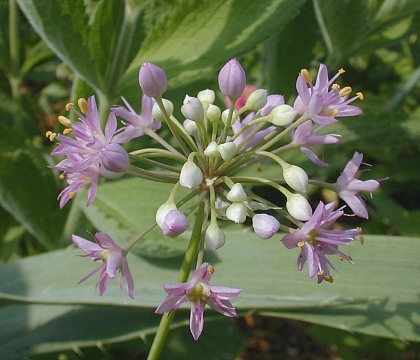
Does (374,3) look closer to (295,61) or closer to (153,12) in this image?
(295,61)

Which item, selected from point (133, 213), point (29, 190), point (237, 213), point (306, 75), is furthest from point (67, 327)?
point (306, 75)

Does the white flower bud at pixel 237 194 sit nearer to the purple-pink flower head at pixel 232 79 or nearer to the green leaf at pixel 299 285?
the purple-pink flower head at pixel 232 79

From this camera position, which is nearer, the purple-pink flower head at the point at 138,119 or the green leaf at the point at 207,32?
the purple-pink flower head at the point at 138,119

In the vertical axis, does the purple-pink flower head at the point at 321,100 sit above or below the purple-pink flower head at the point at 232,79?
below

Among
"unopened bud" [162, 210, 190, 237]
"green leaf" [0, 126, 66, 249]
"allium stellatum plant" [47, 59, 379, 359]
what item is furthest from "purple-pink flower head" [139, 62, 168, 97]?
"green leaf" [0, 126, 66, 249]

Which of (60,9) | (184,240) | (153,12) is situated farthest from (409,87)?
(60,9)

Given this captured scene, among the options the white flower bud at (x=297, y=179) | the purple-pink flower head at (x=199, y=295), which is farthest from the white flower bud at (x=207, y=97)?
the purple-pink flower head at (x=199, y=295)
